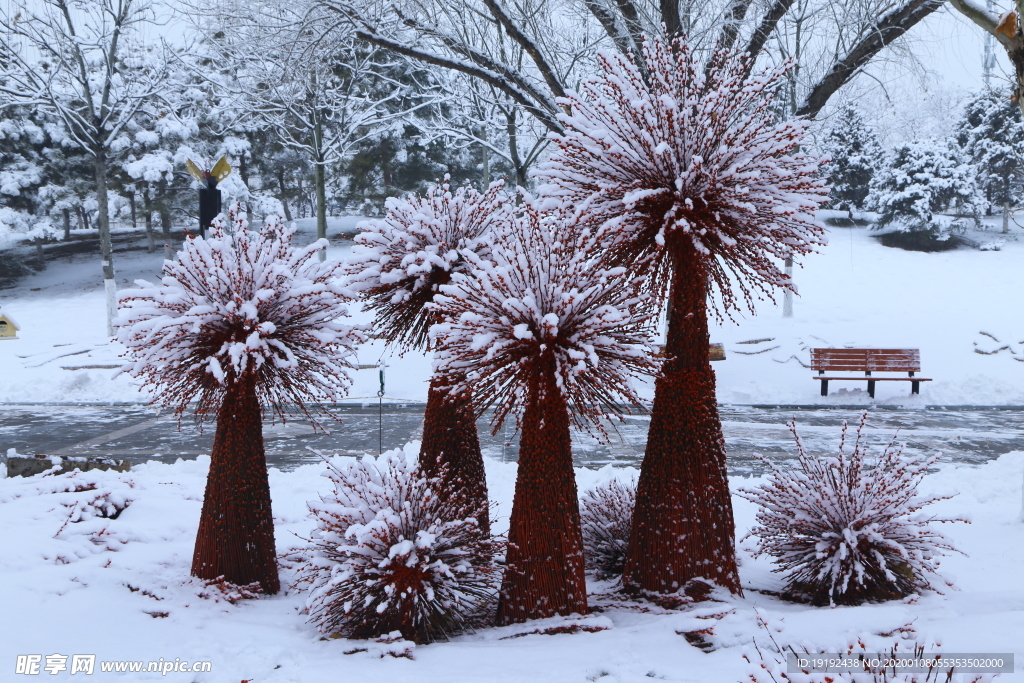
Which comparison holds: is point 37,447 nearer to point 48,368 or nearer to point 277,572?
point 277,572

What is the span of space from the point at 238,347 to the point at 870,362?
41.6ft

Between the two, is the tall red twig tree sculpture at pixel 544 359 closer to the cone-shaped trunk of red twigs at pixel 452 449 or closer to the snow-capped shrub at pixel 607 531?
the cone-shaped trunk of red twigs at pixel 452 449

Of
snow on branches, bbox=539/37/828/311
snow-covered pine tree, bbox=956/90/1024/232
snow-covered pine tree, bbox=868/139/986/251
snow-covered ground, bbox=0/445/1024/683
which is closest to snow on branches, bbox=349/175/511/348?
snow on branches, bbox=539/37/828/311

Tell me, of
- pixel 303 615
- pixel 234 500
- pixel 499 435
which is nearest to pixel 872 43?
pixel 499 435

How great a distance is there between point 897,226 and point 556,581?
34240 millimetres

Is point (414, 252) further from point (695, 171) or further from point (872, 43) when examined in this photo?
point (872, 43)

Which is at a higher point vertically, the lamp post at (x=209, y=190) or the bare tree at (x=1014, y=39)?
the bare tree at (x=1014, y=39)

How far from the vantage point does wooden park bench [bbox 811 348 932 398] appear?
42.4 ft

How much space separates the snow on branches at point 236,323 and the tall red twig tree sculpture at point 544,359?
92 centimetres

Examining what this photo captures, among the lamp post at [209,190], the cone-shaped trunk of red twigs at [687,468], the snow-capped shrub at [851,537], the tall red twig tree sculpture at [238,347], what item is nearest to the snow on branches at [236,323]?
the tall red twig tree sculpture at [238,347]

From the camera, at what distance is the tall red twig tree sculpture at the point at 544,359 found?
11.5 feet

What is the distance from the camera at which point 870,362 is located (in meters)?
13.2

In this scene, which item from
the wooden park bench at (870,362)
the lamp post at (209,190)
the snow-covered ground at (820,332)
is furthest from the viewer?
the snow-covered ground at (820,332)

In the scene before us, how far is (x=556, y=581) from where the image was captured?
151 inches
